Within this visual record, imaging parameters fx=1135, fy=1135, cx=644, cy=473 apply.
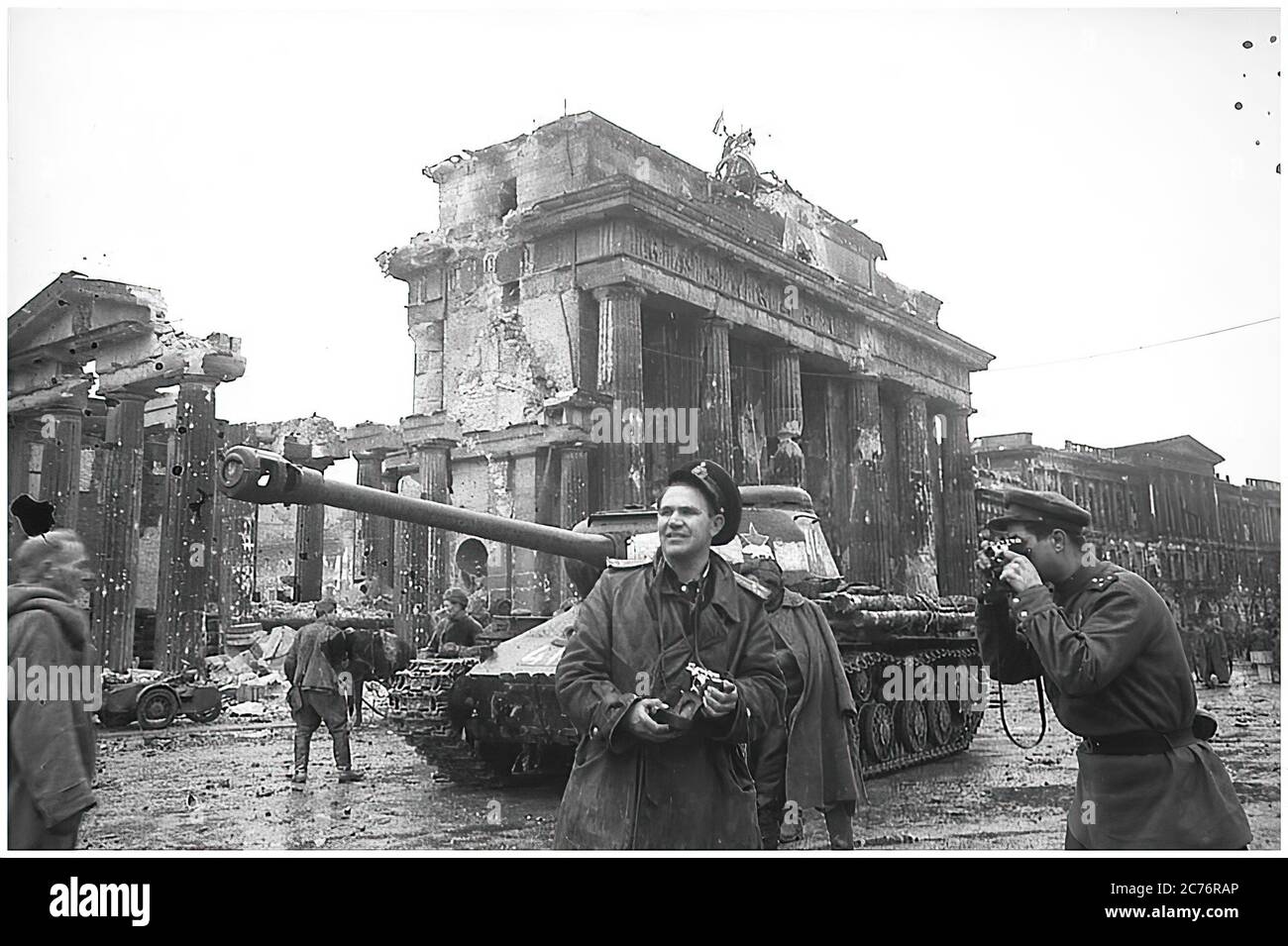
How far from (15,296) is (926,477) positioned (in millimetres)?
6778

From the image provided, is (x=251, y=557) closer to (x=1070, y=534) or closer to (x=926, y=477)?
(x=926, y=477)

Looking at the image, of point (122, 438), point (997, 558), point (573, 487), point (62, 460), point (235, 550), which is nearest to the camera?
point (997, 558)

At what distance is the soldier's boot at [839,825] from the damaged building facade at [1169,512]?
184 cm

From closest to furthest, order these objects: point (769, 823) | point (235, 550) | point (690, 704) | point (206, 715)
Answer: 1. point (690, 704)
2. point (769, 823)
3. point (206, 715)
4. point (235, 550)

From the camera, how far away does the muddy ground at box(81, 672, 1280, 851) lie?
5.16 metres

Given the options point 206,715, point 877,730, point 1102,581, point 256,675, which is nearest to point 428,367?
point 256,675

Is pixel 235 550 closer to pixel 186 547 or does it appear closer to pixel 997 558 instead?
pixel 186 547

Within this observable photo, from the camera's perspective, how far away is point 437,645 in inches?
275

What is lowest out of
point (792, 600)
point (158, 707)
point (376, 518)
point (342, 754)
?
point (342, 754)

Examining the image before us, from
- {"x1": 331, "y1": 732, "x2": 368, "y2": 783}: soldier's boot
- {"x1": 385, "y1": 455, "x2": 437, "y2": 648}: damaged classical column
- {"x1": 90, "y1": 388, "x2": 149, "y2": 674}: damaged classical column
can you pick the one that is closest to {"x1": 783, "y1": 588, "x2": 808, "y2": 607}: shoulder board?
{"x1": 385, "y1": 455, "x2": 437, "y2": 648}: damaged classical column

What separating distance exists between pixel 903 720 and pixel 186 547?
5140 millimetres

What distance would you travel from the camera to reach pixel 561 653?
5.83 m

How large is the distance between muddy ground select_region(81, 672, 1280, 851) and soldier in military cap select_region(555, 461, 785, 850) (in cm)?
201
